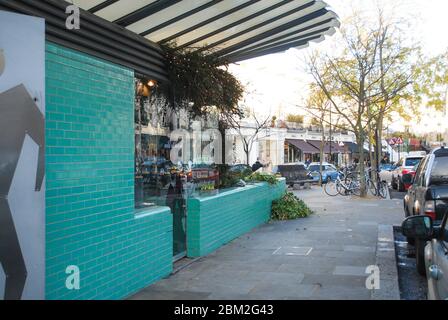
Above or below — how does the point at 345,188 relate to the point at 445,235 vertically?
below

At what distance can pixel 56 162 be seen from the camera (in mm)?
4367

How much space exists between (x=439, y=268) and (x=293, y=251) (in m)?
4.90

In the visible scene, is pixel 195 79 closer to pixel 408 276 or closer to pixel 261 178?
pixel 408 276

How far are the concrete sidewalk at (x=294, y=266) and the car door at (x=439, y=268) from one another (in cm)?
198

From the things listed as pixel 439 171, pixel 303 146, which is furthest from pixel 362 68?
pixel 303 146

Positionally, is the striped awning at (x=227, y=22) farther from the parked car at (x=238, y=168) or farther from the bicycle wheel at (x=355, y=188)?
the bicycle wheel at (x=355, y=188)

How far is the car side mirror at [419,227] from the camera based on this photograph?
12.2ft

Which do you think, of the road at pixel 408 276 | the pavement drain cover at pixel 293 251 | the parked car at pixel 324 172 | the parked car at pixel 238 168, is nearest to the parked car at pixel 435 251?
the road at pixel 408 276

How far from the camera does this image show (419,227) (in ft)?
12.3

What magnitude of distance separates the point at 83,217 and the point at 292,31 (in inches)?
192

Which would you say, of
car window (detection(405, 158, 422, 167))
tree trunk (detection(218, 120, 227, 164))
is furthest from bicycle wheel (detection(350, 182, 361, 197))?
tree trunk (detection(218, 120, 227, 164))

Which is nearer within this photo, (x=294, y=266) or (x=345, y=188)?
(x=294, y=266)
